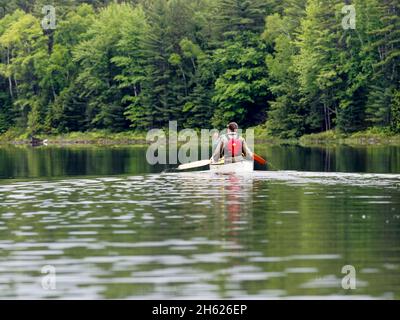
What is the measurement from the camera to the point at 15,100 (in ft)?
423

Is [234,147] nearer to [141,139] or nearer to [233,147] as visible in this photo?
[233,147]

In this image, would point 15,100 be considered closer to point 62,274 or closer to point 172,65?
point 172,65

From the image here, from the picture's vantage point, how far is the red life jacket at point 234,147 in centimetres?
3856

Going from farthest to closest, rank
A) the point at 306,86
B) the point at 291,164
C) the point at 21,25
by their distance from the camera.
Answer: the point at 21,25
the point at 306,86
the point at 291,164

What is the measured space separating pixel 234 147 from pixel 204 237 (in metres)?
17.6

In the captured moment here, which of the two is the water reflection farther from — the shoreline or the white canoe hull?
the shoreline

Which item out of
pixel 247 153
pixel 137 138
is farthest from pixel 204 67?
pixel 247 153

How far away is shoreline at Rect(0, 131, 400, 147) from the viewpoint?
8300cm

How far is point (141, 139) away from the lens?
108375 mm

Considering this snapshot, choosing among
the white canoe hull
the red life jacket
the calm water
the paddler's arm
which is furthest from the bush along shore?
the calm water

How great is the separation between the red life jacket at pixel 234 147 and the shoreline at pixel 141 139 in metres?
39.9

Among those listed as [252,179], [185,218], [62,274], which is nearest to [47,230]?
[185,218]
